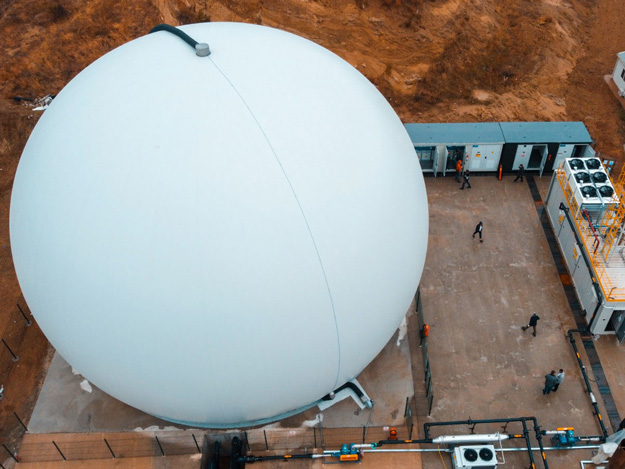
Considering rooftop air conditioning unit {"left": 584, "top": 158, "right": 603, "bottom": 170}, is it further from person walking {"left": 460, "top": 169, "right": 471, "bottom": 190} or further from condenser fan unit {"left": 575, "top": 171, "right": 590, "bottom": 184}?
person walking {"left": 460, "top": 169, "right": 471, "bottom": 190}

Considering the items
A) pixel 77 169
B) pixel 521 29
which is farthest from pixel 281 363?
pixel 521 29

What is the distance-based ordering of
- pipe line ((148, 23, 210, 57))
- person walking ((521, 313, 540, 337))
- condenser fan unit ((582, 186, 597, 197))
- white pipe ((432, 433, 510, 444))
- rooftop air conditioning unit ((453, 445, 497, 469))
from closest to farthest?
1. pipe line ((148, 23, 210, 57))
2. rooftop air conditioning unit ((453, 445, 497, 469))
3. white pipe ((432, 433, 510, 444))
4. person walking ((521, 313, 540, 337))
5. condenser fan unit ((582, 186, 597, 197))

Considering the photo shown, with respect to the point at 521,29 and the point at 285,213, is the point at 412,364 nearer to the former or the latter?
the point at 285,213

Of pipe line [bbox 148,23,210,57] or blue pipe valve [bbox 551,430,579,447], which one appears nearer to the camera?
pipe line [bbox 148,23,210,57]

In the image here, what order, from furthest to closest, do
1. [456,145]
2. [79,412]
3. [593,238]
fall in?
[456,145], [593,238], [79,412]

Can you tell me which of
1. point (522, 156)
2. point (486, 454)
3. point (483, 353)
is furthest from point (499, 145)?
point (486, 454)

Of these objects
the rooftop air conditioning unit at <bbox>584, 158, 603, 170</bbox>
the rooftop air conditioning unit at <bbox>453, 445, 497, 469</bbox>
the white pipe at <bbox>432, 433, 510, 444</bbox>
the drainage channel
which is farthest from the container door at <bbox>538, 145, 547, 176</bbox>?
the rooftop air conditioning unit at <bbox>453, 445, 497, 469</bbox>

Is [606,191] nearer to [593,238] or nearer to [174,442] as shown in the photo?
[593,238]
